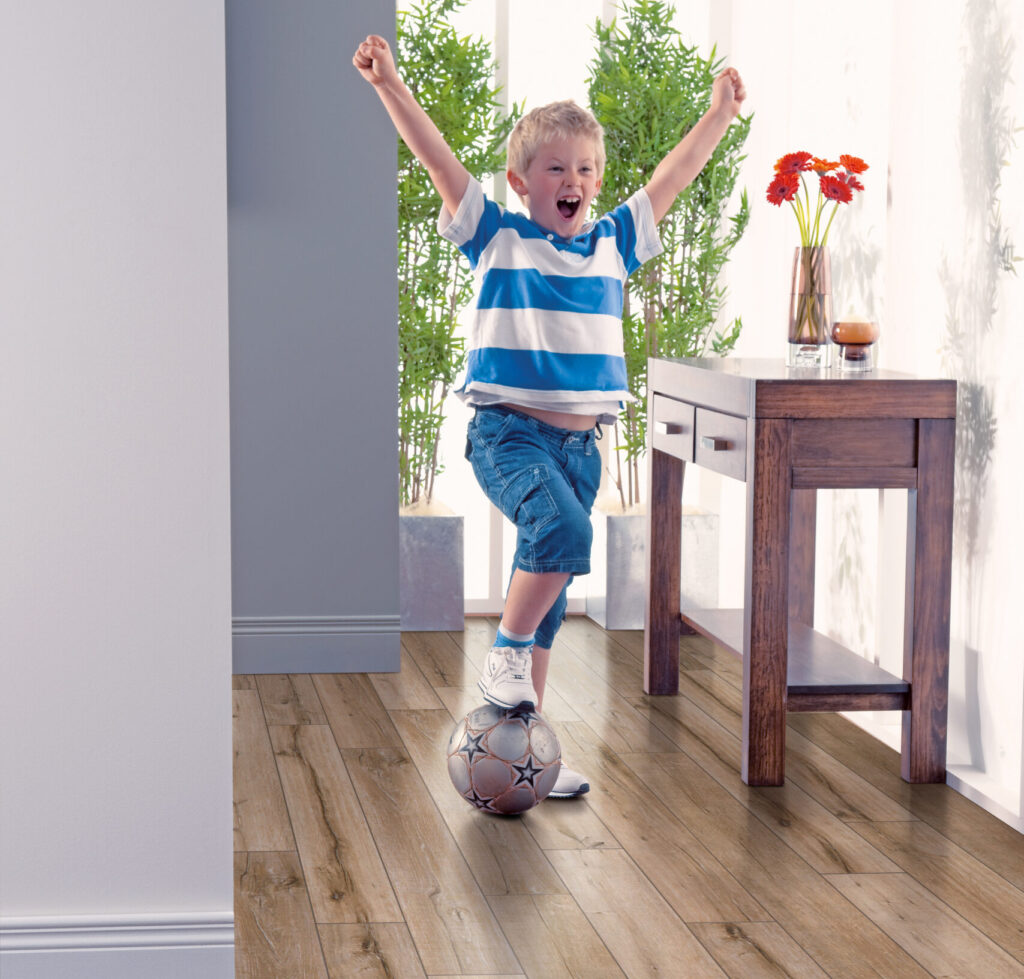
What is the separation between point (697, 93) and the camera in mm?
4062

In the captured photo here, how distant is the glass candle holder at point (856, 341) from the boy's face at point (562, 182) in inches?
23.0

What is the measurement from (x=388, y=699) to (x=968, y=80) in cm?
184

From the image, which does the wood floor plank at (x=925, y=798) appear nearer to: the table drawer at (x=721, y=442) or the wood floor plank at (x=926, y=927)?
the wood floor plank at (x=926, y=927)

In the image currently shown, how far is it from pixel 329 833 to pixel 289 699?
0.92 m

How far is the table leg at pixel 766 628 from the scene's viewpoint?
2754 mm

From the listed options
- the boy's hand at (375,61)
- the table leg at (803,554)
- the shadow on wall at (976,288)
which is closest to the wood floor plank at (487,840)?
the shadow on wall at (976,288)

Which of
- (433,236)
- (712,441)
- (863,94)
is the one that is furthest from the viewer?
(433,236)

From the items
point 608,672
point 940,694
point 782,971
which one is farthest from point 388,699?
point 782,971

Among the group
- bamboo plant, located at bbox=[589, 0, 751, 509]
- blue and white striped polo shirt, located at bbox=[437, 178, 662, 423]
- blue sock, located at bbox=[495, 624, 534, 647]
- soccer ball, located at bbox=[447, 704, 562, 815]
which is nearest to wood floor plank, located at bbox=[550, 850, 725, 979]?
soccer ball, located at bbox=[447, 704, 562, 815]

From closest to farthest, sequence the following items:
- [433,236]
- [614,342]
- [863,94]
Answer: [614,342] < [863,94] < [433,236]

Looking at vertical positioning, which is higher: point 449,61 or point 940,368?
point 449,61

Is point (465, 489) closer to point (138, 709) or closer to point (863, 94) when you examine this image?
point (863, 94)

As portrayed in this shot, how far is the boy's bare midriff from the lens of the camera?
8.94 feet

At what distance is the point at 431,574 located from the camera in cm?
407
